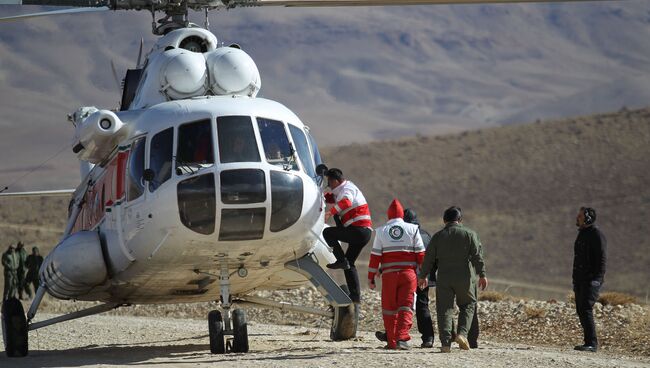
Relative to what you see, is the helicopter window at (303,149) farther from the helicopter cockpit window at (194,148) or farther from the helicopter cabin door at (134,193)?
the helicopter cabin door at (134,193)

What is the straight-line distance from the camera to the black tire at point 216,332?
14.4 m

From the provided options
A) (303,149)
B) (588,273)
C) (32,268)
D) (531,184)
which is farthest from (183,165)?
(531,184)

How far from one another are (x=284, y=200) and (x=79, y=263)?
2.90 meters

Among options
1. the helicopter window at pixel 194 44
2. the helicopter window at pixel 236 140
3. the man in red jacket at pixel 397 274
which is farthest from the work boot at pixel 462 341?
the helicopter window at pixel 194 44

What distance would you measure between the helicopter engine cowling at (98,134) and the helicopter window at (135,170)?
1.15ft

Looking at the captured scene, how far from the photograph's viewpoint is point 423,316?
1573 cm

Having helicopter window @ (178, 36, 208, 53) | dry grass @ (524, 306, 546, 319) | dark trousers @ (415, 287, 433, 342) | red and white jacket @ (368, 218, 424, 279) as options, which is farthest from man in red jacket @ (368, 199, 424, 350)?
dry grass @ (524, 306, 546, 319)

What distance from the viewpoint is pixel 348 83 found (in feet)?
616

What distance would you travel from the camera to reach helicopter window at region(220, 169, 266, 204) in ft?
45.0

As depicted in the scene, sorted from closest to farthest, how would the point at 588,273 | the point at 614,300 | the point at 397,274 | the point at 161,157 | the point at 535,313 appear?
the point at 161,157
the point at 397,274
the point at 588,273
the point at 535,313
the point at 614,300

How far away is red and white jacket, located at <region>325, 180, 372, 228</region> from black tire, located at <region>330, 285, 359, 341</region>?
1031mm

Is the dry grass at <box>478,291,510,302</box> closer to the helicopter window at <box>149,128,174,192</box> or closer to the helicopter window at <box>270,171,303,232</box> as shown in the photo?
the helicopter window at <box>270,171,303,232</box>

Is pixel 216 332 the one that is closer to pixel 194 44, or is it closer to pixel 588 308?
pixel 194 44

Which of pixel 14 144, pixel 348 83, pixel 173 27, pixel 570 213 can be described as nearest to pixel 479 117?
pixel 348 83
